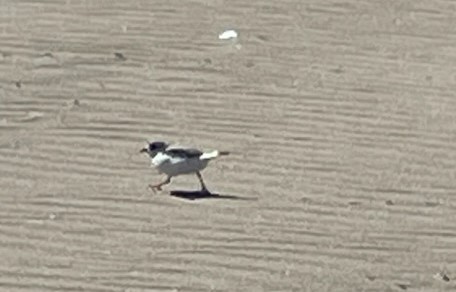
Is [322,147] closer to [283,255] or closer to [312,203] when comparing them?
[312,203]

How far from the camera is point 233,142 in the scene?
13.2 meters

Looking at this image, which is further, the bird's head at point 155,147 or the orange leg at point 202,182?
the bird's head at point 155,147

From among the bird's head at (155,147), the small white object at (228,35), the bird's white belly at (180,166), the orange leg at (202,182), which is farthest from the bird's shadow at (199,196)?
the small white object at (228,35)

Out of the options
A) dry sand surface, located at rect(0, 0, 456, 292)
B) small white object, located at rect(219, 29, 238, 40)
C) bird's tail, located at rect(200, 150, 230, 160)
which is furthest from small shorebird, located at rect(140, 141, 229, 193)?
small white object, located at rect(219, 29, 238, 40)

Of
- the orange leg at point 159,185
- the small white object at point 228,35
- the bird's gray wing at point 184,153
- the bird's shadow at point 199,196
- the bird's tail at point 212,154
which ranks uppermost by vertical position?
the small white object at point 228,35

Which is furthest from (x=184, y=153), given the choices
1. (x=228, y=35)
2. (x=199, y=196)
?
(x=228, y=35)

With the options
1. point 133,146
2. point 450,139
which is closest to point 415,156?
point 450,139

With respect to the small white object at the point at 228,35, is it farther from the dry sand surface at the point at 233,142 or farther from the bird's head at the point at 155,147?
the bird's head at the point at 155,147

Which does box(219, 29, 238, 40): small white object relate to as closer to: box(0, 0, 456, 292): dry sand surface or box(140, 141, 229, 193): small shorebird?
box(0, 0, 456, 292): dry sand surface

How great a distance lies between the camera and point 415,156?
13.0m

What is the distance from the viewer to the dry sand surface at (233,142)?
11.1 metres

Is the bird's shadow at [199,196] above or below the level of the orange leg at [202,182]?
below

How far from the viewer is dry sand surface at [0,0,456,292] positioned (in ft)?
36.5

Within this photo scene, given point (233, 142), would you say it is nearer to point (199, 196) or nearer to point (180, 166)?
point (199, 196)
